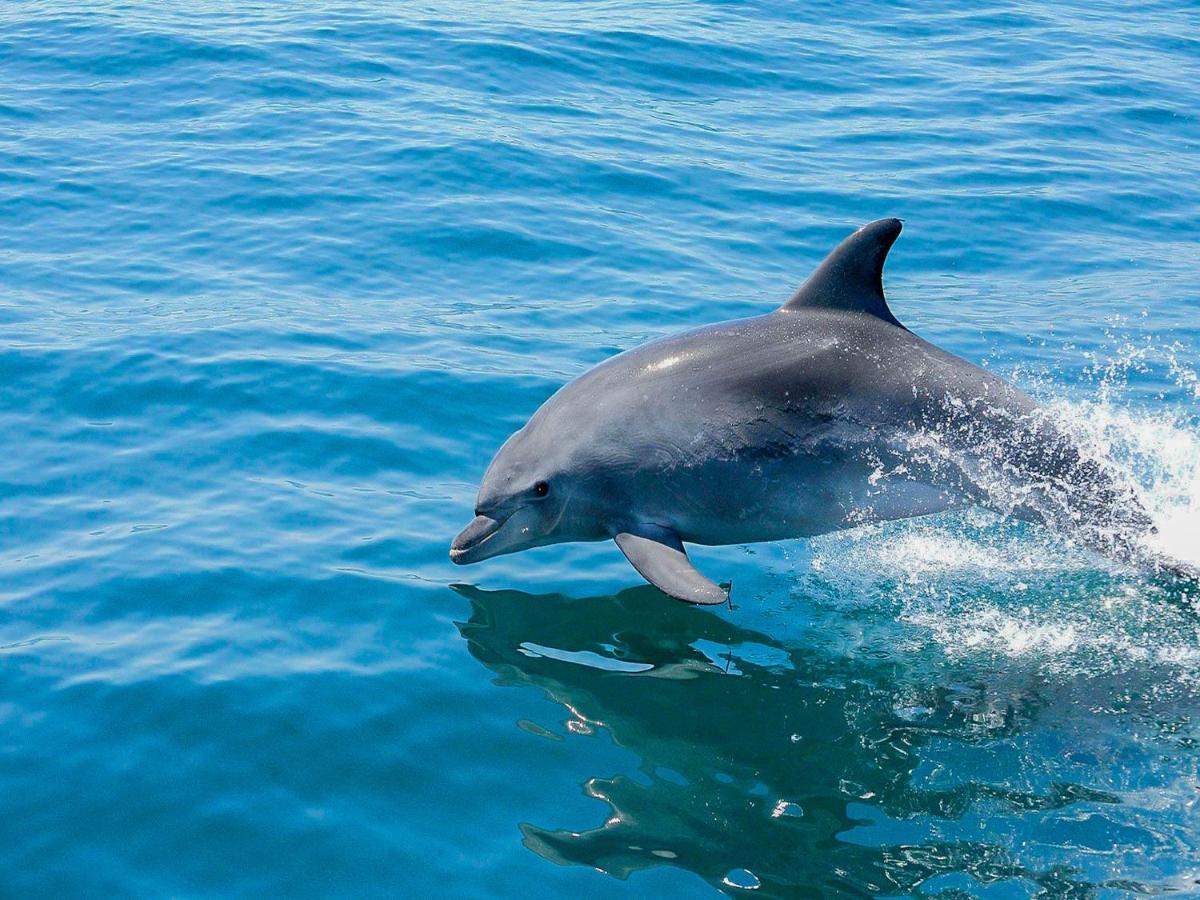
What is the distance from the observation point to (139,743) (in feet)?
24.8

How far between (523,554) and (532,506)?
0.77m

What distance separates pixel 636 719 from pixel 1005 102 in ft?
55.0

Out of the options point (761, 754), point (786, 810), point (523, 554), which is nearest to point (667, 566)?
point (761, 754)

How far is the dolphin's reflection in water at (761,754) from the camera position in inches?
259

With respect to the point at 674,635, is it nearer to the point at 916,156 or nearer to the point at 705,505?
the point at 705,505

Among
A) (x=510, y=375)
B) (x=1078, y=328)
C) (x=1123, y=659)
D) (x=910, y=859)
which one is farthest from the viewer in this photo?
(x=1078, y=328)

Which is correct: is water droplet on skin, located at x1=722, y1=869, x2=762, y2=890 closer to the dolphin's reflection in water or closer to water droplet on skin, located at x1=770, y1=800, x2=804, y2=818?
the dolphin's reflection in water

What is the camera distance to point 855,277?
9078 millimetres

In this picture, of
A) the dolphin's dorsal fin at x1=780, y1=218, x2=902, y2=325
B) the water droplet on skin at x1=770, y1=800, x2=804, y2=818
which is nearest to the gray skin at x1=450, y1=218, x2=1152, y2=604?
the dolphin's dorsal fin at x1=780, y1=218, x2=902, y2=325

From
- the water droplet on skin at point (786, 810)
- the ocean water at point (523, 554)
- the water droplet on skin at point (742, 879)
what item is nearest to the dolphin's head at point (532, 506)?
the ocean water at point (523, 554)

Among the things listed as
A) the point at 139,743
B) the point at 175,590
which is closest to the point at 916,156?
the point at 175,590

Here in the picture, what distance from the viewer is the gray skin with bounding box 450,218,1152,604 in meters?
8.93

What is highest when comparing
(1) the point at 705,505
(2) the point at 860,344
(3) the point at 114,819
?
(2) the point at 860,344

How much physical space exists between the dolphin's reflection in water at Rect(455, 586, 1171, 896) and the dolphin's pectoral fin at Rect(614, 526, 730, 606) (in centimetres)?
51
